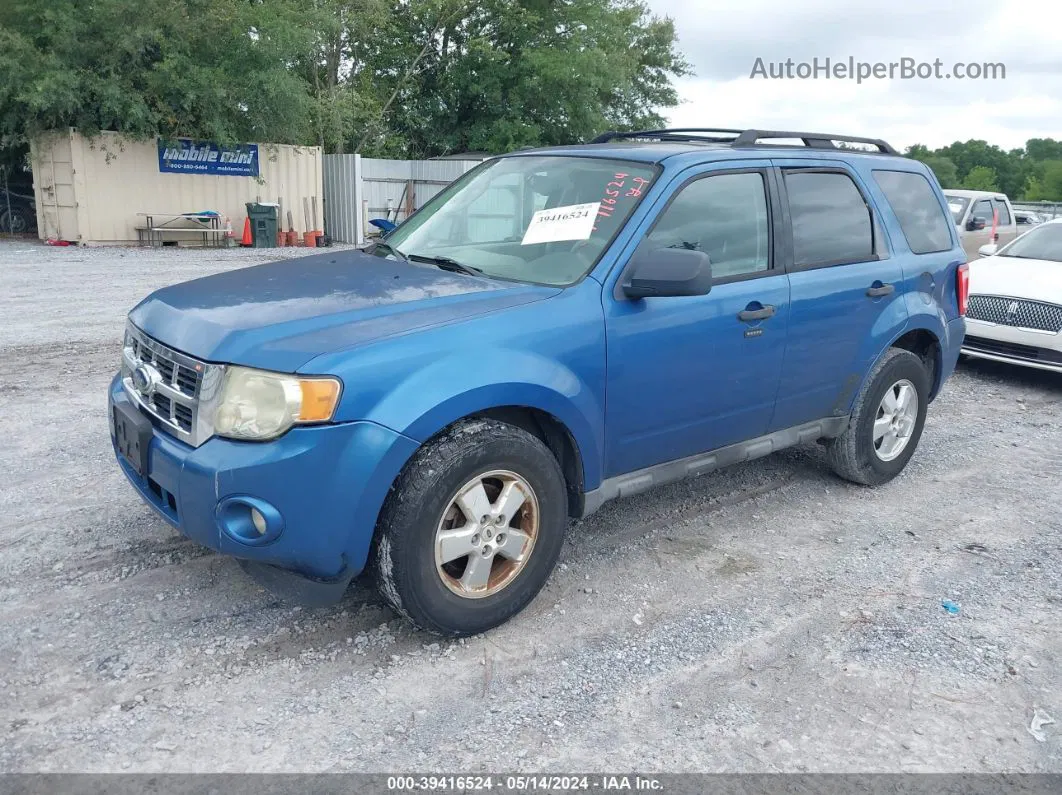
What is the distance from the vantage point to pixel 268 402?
3.04 m

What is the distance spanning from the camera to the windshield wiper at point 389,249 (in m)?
4.33

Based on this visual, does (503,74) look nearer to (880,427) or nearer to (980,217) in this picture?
(980,217)

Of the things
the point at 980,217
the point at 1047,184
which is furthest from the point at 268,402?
the point at 1047,184

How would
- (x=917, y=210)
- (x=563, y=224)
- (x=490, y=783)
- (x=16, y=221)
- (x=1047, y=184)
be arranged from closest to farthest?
(x=490, y=783) < (x=563, y=224) < (x=917, y=210) < (x=16, y=221) < (x=1047, y=184)

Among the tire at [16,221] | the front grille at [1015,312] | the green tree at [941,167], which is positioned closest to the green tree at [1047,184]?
the green tree at [941,167]

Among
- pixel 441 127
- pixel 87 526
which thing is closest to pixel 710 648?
→ pixel 87 526

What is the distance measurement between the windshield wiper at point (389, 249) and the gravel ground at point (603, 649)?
5.12 ft

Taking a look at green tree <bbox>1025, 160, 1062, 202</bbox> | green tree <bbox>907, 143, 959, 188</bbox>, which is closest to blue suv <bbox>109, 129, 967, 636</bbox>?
green tree <bbox>907, 143, 959, 188</bbox>

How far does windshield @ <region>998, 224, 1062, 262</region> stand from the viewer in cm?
913

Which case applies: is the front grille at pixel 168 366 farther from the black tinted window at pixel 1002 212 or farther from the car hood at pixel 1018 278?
the black tinted window at pixel 1002 212

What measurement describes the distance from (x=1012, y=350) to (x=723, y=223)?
5.41 meters

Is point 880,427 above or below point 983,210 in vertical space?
below

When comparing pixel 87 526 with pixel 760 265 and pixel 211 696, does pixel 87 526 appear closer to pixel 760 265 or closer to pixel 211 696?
pixel 211 696

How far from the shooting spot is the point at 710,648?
354 centimetres
